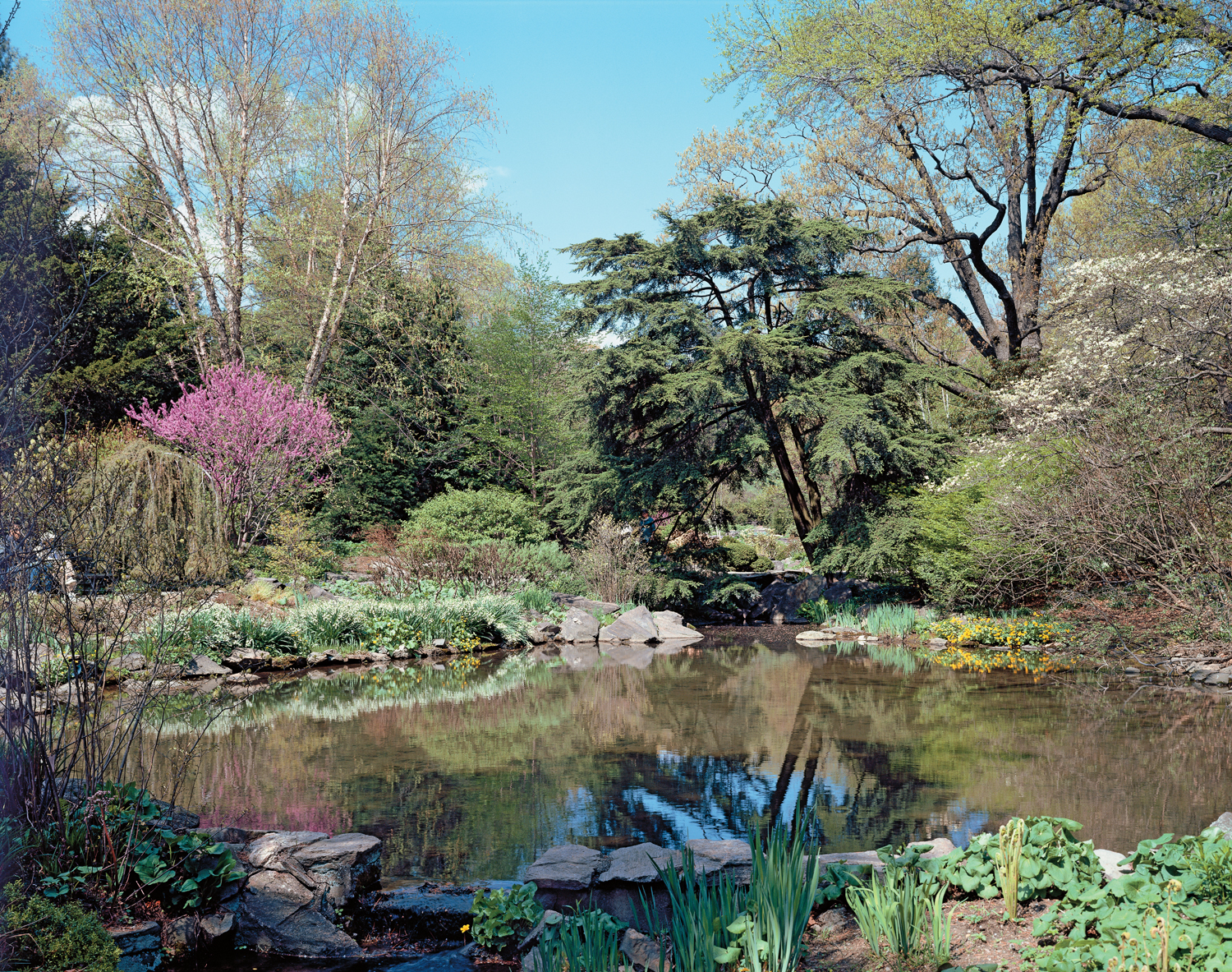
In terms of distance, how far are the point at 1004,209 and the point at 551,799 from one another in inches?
660

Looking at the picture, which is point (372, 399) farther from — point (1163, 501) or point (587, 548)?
point (1163, 501)

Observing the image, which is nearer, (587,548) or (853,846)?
(853,846)

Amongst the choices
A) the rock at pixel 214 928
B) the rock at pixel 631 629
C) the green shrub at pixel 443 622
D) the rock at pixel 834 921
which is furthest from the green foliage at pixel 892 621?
the rock at pixel 214 928

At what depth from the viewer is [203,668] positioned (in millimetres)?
9984

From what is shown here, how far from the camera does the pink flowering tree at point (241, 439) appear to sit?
1494cm

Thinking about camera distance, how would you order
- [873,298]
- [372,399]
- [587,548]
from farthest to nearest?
[372,399] < [587,548] < [873,298]

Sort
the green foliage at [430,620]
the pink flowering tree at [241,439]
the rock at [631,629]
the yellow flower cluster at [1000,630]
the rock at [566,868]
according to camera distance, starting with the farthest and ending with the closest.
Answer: the pink flowering tree at [241,439] → the rock at [631,629] → the green foliage at [430,620] → the yellow flower cluster at [1000,630] → the rock at [566,868]

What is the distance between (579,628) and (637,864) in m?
11.0

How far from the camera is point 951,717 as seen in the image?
764 cm

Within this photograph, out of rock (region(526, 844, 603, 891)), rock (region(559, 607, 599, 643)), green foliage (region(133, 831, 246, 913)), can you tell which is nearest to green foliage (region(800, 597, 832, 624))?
rock (region(559, 607, 599, 643))

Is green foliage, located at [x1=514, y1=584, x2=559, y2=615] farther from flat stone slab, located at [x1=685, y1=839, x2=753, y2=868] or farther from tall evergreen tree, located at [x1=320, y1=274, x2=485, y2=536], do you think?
flat stone slab, located at [x1=685, y1=839, x2=753, y2=868]

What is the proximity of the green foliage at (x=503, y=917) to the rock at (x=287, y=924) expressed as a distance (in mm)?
541

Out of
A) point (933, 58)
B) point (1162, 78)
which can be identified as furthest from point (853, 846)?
point (1162, 78)

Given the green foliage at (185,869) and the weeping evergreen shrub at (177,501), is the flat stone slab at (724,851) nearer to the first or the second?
the green foliage at (185,869)
